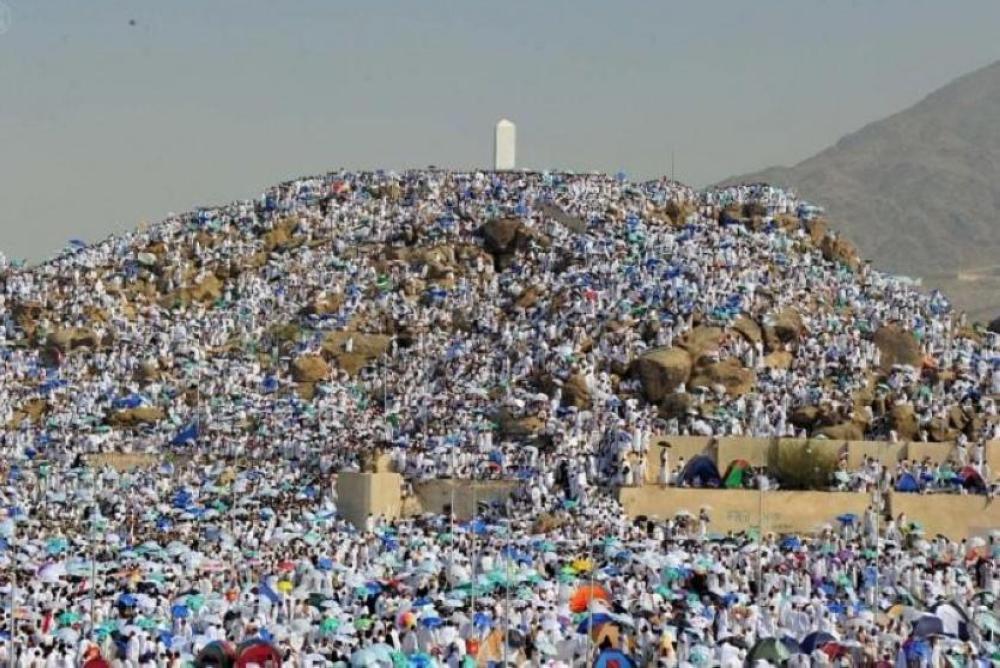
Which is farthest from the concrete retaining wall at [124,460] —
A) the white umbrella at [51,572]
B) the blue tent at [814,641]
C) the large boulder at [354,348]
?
the blue tent at [814,641]

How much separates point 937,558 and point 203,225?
144 feet

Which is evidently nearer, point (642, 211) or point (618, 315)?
point (618, 315)

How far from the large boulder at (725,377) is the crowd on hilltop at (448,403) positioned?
0.28 feet

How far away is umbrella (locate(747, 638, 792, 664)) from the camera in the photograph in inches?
1074

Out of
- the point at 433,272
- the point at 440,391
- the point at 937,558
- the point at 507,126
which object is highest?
the point at 507,126

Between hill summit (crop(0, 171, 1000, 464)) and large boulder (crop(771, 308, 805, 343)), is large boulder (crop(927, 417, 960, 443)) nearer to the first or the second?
hill summit (crop(0, 171, 1000, 464))

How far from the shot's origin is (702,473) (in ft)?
164

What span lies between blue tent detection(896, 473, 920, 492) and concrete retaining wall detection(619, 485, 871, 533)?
1.00 metres

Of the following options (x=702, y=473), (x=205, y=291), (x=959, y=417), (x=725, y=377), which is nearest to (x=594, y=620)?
(x=702, y=473)

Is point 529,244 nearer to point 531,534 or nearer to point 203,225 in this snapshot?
point 203,225

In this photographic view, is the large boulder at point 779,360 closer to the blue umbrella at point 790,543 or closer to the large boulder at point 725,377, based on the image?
the large boulder at point 725,377

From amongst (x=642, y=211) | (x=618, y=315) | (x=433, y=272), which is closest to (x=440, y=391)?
(x=618, y=315)

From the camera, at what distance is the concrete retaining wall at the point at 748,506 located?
4838cm

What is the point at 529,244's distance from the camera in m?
68.6
